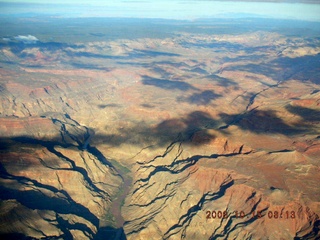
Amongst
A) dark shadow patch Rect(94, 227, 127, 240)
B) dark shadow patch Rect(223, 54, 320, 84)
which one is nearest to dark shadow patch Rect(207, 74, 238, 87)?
dark shadow patch Rect(223, 54, 320, 84)

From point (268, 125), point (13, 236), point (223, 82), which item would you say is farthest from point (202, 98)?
point (13, 236)

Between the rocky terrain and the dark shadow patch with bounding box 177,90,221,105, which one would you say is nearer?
the rocky terrain

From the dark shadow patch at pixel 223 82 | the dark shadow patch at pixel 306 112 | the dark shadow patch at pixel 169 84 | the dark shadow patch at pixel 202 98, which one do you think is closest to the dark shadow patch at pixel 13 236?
the dark shadow patch at pixel 306 112

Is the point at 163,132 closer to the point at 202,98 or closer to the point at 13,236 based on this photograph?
the point at 202,98

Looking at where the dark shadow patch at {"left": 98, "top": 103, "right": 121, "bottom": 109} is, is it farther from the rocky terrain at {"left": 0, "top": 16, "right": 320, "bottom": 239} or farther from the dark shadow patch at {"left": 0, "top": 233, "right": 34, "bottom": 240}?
the dark shadow patch at {"left": 0, "top": 233, "right": 34, "bottom": 240}

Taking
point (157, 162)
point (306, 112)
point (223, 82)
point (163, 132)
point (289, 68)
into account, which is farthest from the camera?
point (289, 68)
